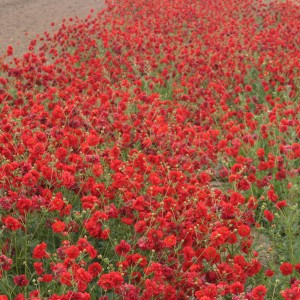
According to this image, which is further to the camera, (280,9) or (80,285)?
(280,9)

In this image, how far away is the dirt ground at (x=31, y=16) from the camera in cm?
1097

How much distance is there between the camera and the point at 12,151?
12.6ft

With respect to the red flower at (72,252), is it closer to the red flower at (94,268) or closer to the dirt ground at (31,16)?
the red flower at (94,268)

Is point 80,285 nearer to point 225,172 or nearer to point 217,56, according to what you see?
point 225,172

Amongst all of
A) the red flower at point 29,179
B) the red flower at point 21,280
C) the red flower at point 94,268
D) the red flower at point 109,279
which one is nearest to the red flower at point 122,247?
the red flower at point 94,268

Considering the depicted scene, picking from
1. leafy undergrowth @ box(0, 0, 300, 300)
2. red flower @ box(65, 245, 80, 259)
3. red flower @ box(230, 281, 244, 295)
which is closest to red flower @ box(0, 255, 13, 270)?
leafy undergrowth @ box(0, 0, 300, 300)

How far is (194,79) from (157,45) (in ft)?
4.95

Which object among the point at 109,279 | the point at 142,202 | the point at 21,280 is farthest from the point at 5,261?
the point at 142,202

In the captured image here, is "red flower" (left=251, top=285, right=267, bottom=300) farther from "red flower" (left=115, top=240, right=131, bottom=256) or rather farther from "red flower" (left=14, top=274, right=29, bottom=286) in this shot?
"red flower" (left=14, top=274, right=29, bottom=286)

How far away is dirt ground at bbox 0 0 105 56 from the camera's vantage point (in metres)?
11.0

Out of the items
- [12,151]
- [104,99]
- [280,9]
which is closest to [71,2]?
[280,9]

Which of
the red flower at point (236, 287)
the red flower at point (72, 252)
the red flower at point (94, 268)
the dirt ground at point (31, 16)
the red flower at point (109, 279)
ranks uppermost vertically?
the dirt ground at point (31, 16)

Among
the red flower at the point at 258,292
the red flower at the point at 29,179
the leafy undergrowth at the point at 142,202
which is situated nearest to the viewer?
the red flower at the point at 258,292

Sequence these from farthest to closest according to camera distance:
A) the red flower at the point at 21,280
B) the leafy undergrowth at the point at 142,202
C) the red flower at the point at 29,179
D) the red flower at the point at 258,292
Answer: the red flower at the point at 29,179 → the leafy undergrowth at the point at 142,202 → the red flower at the point at 21,280 → the red flower at the point at 258,292
